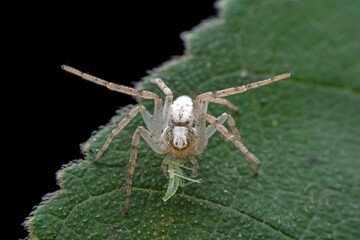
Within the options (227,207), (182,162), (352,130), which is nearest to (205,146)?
(182,162)

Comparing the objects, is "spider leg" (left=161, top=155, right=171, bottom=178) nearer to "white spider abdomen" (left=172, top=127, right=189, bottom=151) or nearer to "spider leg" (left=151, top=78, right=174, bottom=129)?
"white spider abdomen" (left=172, top=127, right=189, bottom=151)

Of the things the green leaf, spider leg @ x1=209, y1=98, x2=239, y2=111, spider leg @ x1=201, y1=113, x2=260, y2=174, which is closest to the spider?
spider leg @ x1=201, y1=113, x2=260, y2=174

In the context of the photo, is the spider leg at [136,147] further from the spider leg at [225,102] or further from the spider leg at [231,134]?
the spider leg at [225,102]

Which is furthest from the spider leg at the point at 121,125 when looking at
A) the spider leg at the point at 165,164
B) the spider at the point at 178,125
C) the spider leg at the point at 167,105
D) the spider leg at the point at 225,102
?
the spider leg at the point at 225,102

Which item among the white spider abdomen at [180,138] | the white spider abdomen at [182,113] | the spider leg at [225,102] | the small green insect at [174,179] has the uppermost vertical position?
the spider leg at [225,102]

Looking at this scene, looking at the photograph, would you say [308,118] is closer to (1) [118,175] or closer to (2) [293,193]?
(2) [293,193]
